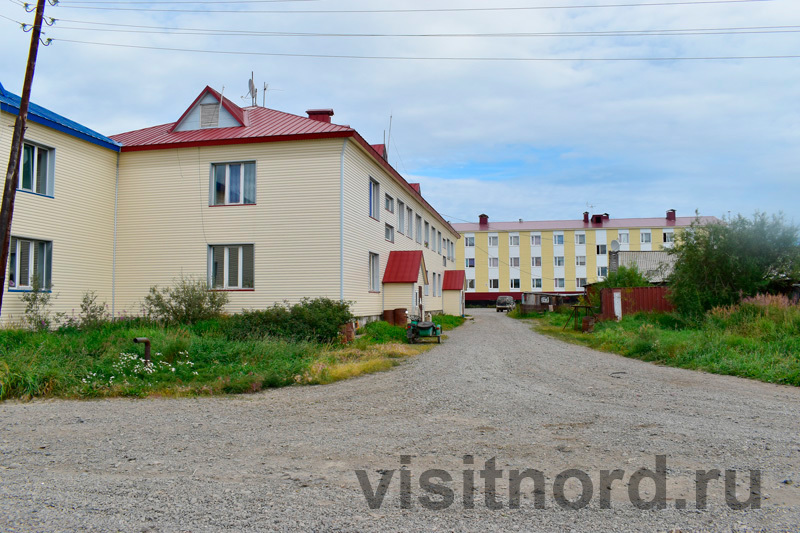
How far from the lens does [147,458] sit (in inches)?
232

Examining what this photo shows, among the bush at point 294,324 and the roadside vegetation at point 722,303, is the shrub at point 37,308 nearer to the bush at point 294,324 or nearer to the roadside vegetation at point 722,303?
the bush at point 294,324

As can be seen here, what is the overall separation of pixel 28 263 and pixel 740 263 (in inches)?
891

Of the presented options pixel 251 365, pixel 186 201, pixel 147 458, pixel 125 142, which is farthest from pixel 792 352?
pixel 125 142

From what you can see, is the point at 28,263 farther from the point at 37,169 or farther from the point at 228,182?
the point at 228,182

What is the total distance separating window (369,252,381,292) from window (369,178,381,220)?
5.15 feet

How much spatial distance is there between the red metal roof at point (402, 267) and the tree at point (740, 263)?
9.84 meters

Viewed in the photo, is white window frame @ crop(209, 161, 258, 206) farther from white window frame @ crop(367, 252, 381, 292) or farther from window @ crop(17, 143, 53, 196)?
white window frame @ crop(367, 252, 381, 292)

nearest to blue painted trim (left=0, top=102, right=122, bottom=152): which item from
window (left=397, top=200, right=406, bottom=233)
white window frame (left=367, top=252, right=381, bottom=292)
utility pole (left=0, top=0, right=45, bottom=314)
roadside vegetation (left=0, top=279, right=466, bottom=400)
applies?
roadside vegetation (left=0, top=279, right=466, bottom=400)

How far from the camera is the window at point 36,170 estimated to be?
16.4 metres

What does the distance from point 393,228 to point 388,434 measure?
61.9ft

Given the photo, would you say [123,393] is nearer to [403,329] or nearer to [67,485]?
[67,485]

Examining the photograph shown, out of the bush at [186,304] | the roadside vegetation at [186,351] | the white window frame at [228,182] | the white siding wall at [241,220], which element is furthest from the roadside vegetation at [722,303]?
the white window frame at [228,182]

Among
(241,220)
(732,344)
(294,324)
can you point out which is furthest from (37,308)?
(732,344)

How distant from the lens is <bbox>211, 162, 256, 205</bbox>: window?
19.3 meters
